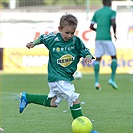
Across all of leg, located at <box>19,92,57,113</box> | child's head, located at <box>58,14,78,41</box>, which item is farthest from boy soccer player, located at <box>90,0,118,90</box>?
child's head, located at <box>58,14,78,41</box>

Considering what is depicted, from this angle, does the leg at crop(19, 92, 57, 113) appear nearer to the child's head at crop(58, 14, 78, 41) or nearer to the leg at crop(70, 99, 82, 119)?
the leg at crop(70, 99, 82, 119)

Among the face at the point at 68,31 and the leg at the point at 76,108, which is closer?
the face at the point at 68,31

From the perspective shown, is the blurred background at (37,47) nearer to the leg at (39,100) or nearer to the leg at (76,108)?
the leg at (39,100)

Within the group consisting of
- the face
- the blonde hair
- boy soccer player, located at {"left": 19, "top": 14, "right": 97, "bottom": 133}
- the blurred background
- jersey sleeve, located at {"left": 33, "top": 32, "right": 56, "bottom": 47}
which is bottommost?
the blurred background

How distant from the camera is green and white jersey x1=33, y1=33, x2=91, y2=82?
698 cm

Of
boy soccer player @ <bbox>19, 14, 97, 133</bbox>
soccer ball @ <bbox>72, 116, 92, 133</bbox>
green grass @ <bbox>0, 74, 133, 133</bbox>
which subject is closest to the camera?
soccer ball @ <bbox>72, 116, 92, 133</bbox>

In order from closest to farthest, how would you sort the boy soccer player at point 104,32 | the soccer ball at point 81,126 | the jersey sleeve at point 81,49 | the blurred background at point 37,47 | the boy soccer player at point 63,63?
the soccer ball at point 81,126 → the boy soccer player at point 63,63 → the jersey sleeve at point 81,49 → the boy soccer player at point 104,32 → the blurred background at point 37,47

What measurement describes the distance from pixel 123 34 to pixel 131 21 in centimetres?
87

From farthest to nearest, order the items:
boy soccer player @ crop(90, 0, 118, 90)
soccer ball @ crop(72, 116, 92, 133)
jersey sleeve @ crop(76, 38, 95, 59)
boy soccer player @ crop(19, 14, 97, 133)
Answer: boy soccer player @ crop(90, 0, 118, 90) < jersey sleeve @ crop(76, 38, 95, 59) < boy soccer player @ crop(19, 14, 97, 133) < soccer ball @ crop(72, 116, 92, 133)

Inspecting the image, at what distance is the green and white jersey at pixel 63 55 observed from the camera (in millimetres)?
6980

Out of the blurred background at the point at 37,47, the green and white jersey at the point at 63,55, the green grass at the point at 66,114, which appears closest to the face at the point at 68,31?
the green and white jersey at the point at 63,55

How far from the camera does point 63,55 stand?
6984mm

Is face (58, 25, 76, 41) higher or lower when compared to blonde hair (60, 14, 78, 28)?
lower

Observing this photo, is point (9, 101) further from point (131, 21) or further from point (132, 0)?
point (132, 0)
